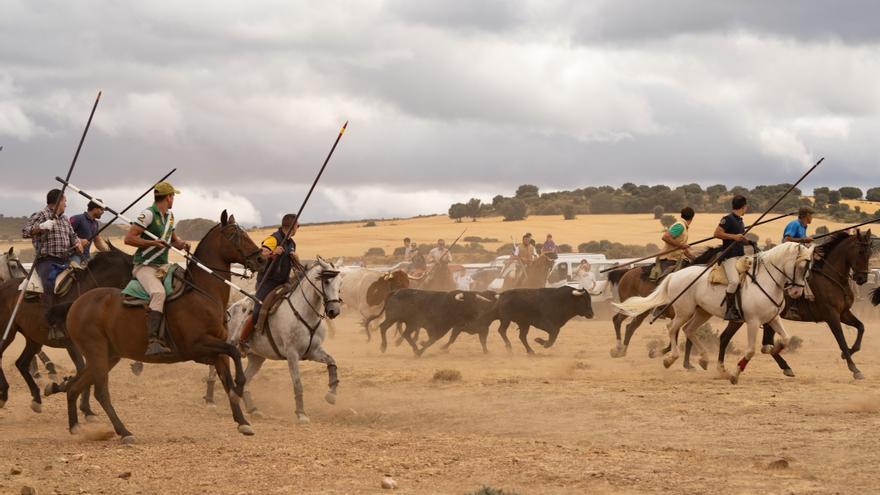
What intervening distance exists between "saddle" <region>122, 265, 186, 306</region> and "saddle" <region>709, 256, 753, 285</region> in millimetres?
8843

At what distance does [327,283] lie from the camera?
583 inches

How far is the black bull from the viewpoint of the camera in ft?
81.8

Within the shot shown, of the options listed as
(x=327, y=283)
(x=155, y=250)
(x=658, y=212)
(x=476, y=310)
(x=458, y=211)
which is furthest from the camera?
(x=458, y=211)

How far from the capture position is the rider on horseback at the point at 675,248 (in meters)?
20.3

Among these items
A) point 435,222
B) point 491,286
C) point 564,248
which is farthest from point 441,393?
point 435,222

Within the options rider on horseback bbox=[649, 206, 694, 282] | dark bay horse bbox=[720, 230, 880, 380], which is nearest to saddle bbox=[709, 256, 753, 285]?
dark bay horse bbox=[720, 230, 880, 380]

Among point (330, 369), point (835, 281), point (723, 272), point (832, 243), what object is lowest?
point (330, 369)

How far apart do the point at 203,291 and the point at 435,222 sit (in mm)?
82415

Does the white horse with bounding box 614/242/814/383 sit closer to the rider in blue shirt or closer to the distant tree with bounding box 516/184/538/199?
the rider in blue shirt

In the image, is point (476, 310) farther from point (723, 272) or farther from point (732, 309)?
point (732, 309)

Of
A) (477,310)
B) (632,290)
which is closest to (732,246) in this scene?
(632,290)

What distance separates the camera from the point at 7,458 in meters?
11.1

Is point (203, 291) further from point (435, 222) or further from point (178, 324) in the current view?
point (435, 222)

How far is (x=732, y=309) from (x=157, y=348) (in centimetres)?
915
